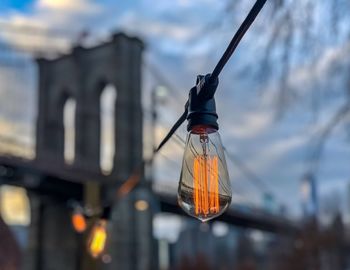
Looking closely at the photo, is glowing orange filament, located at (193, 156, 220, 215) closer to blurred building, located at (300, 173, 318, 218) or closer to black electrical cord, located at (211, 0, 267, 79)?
black electrical cord, located at (211, 0, 267, 79)

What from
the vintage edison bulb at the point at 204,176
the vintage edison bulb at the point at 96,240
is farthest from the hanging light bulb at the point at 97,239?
the vintage edison bulb at the point at 204,176

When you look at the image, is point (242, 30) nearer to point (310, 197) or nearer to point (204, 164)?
point (204, 164)

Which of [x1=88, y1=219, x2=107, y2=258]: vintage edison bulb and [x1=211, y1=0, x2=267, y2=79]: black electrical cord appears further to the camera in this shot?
[x1=88, y1=219, x2=107, y2=258]: vintage edison bulb

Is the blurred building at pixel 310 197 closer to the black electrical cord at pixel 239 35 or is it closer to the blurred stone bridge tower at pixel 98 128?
the blurred stone bridge tower at pixel 98 128

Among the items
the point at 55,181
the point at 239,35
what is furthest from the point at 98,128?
the point at 239,35

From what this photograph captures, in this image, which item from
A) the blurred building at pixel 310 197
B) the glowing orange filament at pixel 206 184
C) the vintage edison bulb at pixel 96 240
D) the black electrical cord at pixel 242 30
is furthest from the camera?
the blurred building at pixel 310 197

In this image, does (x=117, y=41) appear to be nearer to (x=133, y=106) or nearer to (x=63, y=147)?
(x=133, y=106)

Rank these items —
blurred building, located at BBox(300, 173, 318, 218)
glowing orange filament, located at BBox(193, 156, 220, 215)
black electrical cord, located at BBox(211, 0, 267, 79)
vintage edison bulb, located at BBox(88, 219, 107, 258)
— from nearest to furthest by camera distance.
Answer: black electrical cord, located at BBox(211, 0, 267, 79)
glowing orange filament, located at BBox(193, 156, 220, 215)
vintage edison bulb, located at BBox(88, 219, 107, 258)
blurred building, located at BBox(300, 173, 318, 218)

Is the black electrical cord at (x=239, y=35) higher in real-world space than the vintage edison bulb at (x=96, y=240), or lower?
lower

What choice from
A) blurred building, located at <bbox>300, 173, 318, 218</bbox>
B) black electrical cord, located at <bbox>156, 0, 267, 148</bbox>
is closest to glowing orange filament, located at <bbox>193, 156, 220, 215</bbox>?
black electrical cord, located at <bbox>156, 0, 267, 148</bbox>
